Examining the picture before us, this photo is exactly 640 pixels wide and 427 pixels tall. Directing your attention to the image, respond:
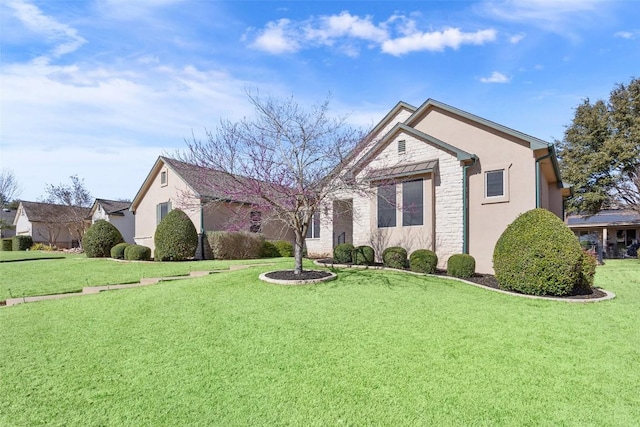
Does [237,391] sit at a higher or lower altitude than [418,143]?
lower

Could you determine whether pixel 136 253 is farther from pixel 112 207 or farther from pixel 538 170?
pixel 538 170

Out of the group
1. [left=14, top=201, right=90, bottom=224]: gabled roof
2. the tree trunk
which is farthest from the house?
[left=14, top=201, right=90, bottom=224]: gabled roof

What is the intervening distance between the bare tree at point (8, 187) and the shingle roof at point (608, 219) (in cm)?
5404

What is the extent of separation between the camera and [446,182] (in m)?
13.3

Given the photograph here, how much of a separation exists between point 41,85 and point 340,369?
9.97 metres

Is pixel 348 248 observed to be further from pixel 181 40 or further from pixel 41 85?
pixel 41 85

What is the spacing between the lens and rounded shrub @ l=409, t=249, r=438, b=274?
1161 centimetres

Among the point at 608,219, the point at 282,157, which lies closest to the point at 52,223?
the point at 282,157

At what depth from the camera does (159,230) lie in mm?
18016

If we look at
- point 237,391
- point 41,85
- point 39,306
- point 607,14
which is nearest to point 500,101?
point 607,14

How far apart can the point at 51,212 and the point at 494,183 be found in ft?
128

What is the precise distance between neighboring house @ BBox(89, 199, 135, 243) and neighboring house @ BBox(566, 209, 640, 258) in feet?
122

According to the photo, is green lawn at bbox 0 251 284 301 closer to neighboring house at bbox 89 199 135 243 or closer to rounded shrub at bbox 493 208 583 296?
rounded shrub at bbox 493 208 583 296

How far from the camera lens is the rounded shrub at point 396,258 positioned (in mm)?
12375
